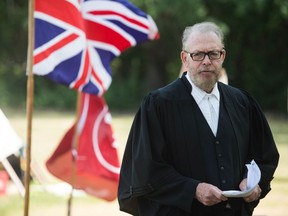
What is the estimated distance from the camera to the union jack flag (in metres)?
6.23

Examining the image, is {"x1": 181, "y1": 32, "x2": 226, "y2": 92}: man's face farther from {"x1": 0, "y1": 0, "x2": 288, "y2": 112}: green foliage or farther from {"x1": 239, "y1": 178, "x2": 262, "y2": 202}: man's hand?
{"x1": 0, "y1": 0, "x2": 288, "y2": 112}: green foliage

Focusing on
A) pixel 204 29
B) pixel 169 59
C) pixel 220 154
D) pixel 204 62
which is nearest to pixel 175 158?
pixel 220 154

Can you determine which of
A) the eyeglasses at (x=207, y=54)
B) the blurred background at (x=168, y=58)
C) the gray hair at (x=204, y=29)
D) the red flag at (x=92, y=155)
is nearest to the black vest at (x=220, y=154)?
the eyeglasses at (x=207, y=54)

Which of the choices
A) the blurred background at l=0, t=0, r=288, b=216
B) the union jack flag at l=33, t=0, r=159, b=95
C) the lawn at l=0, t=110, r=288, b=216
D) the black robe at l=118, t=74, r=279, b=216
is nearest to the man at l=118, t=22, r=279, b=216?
the black robe at l=118, t=74, r=279, b=216

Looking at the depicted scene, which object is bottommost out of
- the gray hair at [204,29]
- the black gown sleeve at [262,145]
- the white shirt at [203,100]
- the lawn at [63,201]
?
the lawn at [63,201]

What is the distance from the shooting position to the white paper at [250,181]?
148 inches

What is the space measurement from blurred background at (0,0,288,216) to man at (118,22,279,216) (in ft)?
71.1

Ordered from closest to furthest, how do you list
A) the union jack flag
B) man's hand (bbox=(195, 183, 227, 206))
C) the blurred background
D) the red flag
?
man's hand (bbox=(195, 183, 227, 206))
the union jack flag
the red flag
the blurred background

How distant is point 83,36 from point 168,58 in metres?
26.7

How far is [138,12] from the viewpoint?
704cm

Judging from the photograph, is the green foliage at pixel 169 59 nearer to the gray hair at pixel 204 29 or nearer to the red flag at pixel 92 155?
the red flag at pixel 92 155

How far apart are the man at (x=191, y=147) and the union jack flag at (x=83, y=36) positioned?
234 cm

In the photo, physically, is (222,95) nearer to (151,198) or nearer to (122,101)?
(151,198)

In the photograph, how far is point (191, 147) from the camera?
3893mm
